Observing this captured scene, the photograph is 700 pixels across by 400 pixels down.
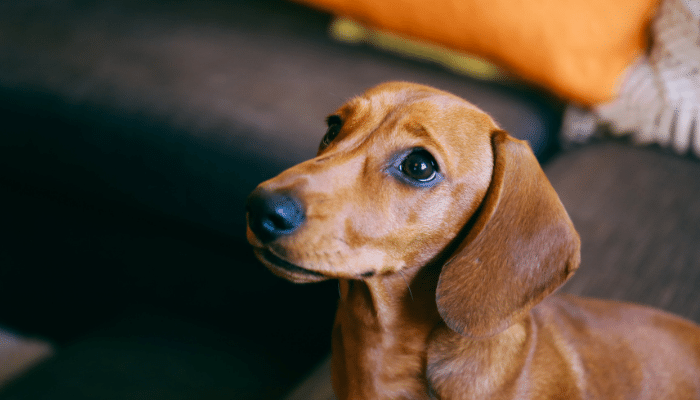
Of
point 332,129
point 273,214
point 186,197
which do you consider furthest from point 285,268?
point 186,197

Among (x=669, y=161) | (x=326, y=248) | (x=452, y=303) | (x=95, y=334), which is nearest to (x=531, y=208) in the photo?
(x=452, y=303)

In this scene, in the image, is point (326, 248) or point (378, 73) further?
point (378, 73)

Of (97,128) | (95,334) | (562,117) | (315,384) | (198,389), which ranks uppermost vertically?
(562,117)

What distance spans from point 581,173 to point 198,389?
161 cm

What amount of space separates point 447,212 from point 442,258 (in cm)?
11

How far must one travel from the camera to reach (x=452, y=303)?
103 cm

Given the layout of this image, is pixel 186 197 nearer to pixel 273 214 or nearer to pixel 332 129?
pixel 332 129

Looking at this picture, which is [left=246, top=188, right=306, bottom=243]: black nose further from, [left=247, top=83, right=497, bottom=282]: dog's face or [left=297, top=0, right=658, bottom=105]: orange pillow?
[left=297, top=0, right=658, bottom=105]: orange pillow

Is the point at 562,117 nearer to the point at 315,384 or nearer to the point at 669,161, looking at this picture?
the point at 669,161

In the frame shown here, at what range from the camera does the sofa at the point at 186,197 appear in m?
1.70

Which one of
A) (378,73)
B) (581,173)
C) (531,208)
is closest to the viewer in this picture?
(531,208)

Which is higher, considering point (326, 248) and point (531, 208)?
point (531, 208)

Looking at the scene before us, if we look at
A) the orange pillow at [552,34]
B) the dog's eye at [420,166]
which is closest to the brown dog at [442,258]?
the dog's eye at [420,166]

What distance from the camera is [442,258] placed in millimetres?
1116
